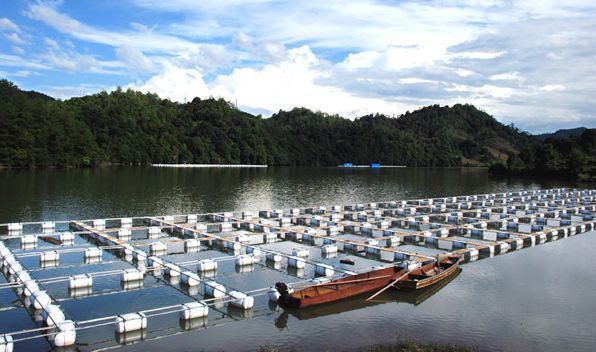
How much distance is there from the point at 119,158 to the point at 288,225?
71.5 m

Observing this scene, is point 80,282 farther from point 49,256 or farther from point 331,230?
point 331,230

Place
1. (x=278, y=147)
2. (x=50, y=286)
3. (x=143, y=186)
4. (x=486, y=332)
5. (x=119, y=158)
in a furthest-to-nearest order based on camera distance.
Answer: (x=278, y=147) < (x=119, y=158) < (x=143, y=186) < (x=50, y=286) < (x=486, y=332)

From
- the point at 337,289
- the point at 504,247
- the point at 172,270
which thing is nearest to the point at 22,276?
the point at 172,270

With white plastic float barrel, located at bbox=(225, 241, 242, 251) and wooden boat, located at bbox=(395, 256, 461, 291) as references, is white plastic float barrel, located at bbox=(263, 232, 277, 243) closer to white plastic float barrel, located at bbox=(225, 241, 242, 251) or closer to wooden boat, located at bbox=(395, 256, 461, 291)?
white plastic float barrel, located at bbox=(225, 241, 242, 251)

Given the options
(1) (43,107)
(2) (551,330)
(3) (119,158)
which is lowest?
(2) (551,330)

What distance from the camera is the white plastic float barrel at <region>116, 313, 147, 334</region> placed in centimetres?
1300

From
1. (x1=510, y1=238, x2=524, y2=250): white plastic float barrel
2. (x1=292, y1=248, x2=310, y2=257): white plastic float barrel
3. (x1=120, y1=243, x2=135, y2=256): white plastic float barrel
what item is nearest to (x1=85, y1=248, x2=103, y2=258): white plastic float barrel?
(x1=120, y1=243, x2=135, y2=256): white plastic float barrel

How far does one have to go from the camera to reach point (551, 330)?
14.3 metres

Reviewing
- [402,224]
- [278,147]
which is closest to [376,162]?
[278,147]

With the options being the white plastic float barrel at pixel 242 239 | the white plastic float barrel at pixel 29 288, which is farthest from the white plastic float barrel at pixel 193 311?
the white plastic float barrel at pixel 242 239

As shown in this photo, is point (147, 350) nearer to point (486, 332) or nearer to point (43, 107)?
point (486, 332)

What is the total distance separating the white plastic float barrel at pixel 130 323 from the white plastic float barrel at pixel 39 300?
7.38ft

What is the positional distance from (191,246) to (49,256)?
5849 mm

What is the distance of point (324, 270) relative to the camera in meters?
19.0
